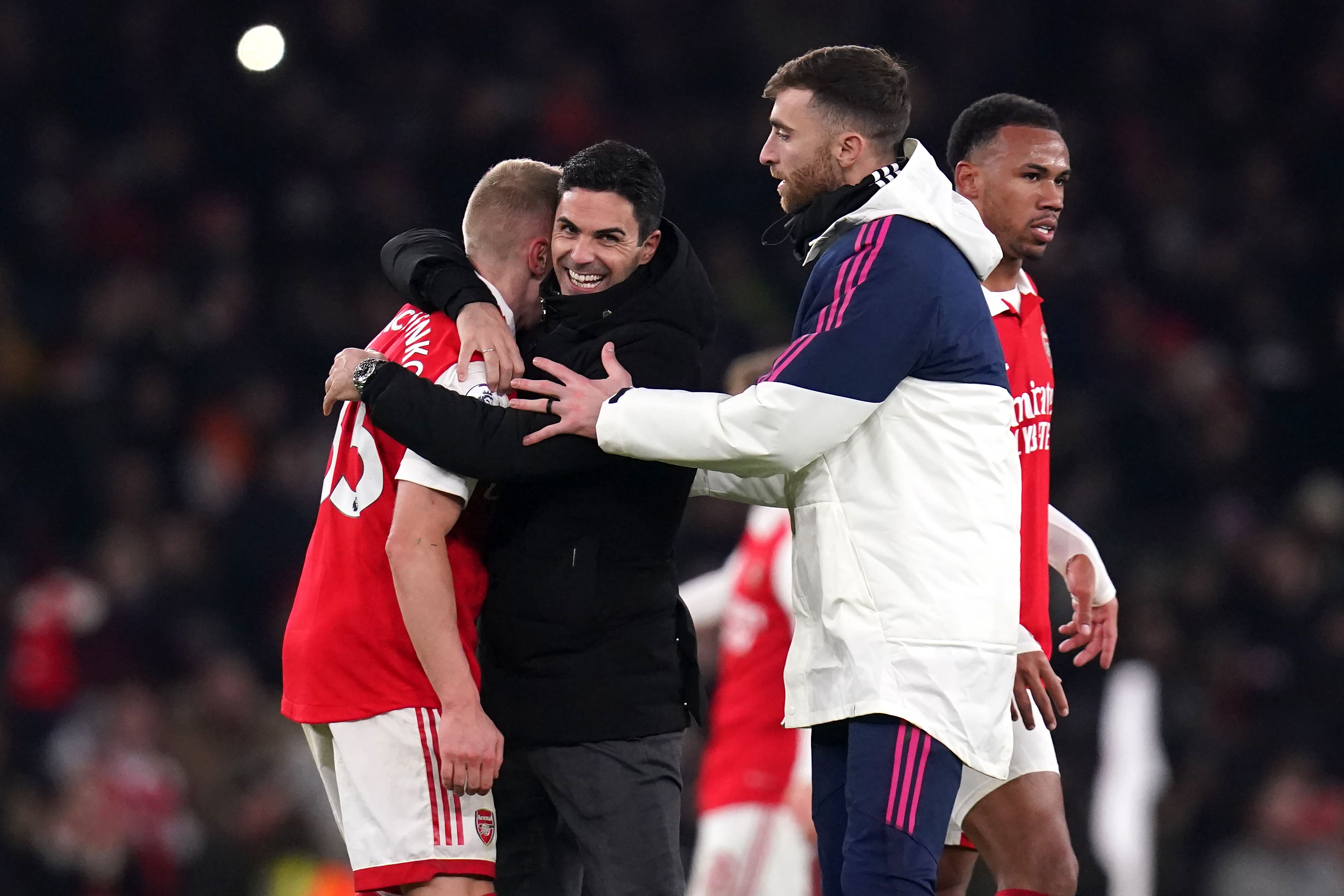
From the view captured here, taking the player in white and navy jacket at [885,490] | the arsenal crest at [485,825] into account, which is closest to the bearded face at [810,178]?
the player in white and navy jacket at [885,490]

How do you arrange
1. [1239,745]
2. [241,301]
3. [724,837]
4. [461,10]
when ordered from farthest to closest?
[461,10]
[241,301]
[1239,745]
[724,837]

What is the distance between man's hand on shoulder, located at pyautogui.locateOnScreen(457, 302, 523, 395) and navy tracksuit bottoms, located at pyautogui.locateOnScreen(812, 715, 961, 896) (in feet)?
3.20

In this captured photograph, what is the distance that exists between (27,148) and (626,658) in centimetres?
864

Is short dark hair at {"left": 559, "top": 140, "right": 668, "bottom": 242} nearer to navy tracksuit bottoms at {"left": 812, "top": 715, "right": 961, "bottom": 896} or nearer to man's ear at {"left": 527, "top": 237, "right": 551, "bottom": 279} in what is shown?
man's ear at {"left": 527, "top": 237, "right": 551, "bottom": 279}

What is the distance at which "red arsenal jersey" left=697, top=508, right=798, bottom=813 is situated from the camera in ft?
17.8

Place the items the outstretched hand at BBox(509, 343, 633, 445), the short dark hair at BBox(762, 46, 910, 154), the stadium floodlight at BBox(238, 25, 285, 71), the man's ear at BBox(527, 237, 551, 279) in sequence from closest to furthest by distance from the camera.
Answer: the outstretched hand at BBox(509, 343, 633, 445), the short dark hair at BBox(762, 46, 910, 154), the man's ear at BBox(527, 237, 551, 279), the stadium floodlight at BBox(238, 25, 285, 71)

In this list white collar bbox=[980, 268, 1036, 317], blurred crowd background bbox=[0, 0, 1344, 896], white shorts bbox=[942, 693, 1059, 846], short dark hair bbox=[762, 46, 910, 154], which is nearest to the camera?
short dark hair bbox=[762, 46, 910, 154]

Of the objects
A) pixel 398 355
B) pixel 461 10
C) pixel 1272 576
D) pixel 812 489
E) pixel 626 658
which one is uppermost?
pixel 461 10

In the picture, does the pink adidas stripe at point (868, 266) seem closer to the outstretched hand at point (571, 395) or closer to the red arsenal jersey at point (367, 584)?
the outstretched hand at point (571, 395)

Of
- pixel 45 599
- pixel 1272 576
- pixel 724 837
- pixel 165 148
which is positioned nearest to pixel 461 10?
pixel 165 148

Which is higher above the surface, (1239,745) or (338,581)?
(338,581)

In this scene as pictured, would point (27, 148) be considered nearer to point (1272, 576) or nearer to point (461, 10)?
point (461, 10)

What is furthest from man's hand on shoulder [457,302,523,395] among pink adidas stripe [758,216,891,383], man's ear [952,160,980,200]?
man's ear [952,160,980,200]

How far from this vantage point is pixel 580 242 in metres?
3.32
